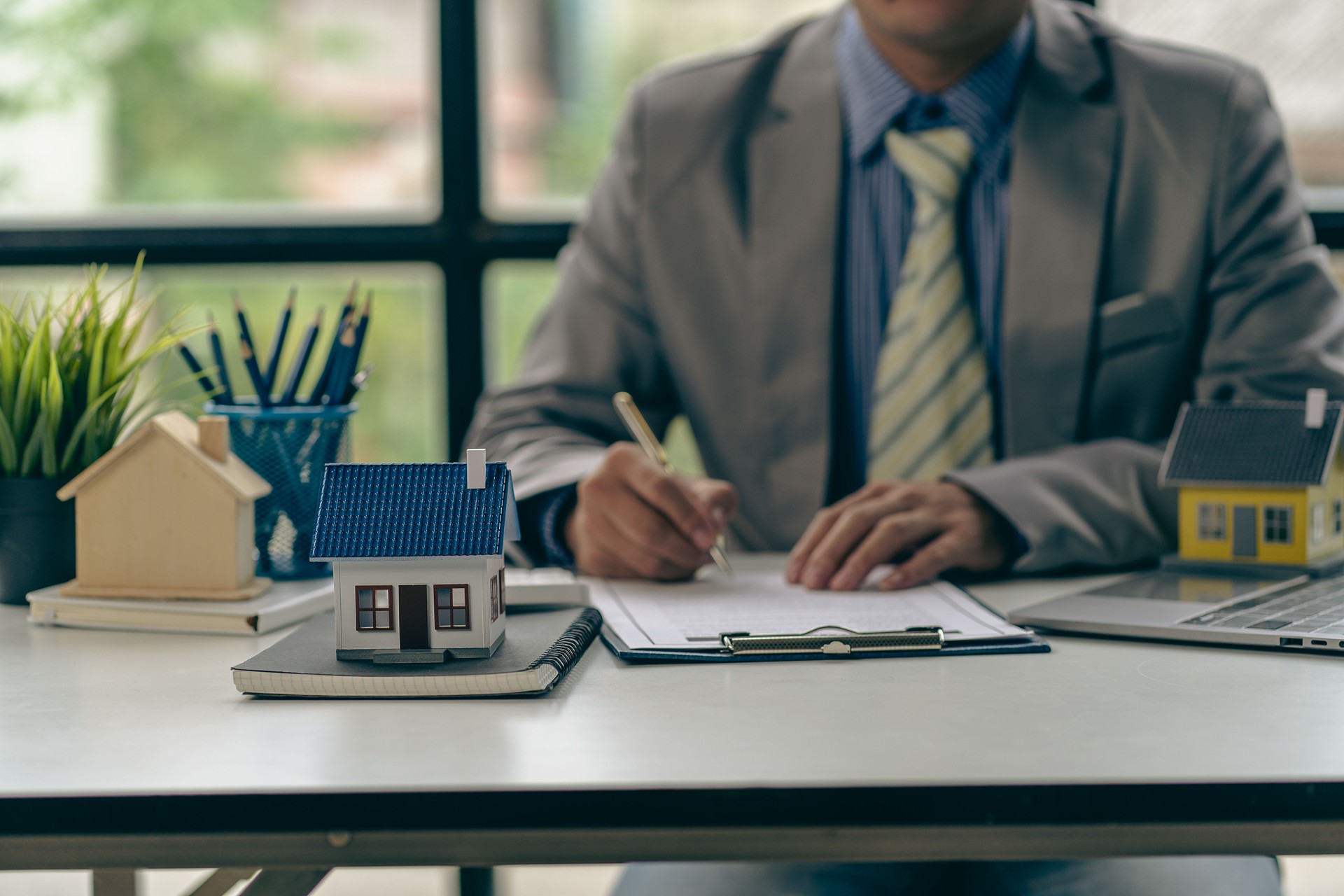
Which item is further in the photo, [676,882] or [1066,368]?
[1066,368]

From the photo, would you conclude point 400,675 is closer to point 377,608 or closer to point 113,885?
point 377,608

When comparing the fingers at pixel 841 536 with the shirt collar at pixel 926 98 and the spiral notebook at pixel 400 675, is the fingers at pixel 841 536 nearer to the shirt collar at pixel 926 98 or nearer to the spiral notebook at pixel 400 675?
the spiral notebook at pixel 400 675

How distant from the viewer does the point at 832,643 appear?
885 millimetres

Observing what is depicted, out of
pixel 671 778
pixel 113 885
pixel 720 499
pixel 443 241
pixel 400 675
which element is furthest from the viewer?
pixel 443 241

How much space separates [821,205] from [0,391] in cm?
95

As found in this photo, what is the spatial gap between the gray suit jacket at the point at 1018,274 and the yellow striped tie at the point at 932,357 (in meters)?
0.05

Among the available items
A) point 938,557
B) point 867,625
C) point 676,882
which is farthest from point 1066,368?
point 676,882

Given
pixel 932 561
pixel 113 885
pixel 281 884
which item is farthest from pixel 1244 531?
pixel 113 885

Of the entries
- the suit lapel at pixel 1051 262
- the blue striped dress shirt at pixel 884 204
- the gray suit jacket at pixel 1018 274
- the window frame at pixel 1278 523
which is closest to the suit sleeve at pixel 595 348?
the gray suit jacket at pixel 1018 274

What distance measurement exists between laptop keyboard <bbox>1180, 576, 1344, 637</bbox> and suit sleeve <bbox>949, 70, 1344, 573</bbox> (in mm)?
194

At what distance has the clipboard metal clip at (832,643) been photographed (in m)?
0.88

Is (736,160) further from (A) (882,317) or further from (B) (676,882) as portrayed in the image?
(B) (676,882)

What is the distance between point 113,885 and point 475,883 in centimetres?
112

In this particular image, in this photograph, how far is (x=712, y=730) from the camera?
28.0 inches
